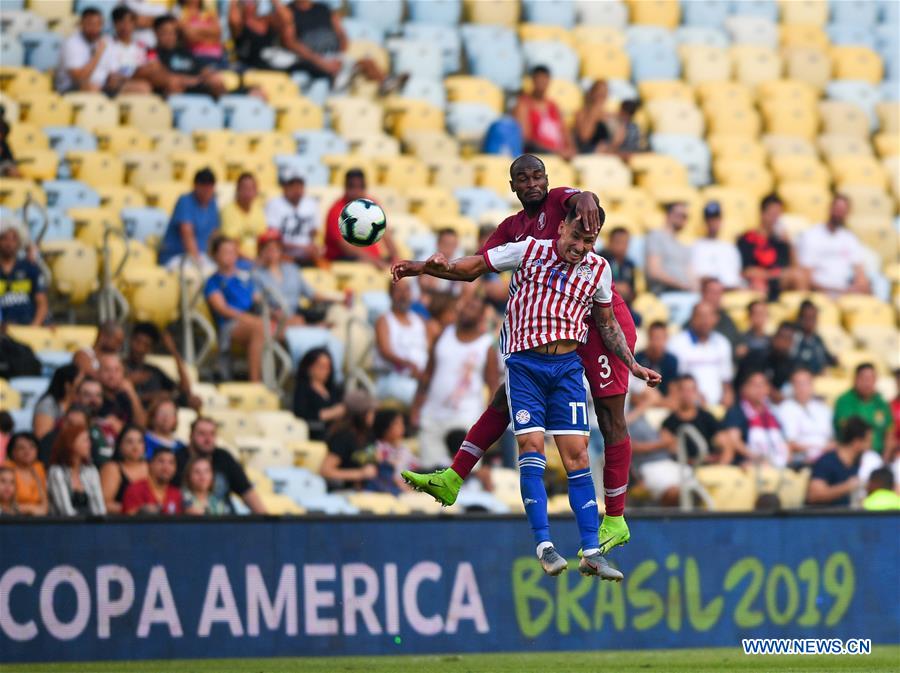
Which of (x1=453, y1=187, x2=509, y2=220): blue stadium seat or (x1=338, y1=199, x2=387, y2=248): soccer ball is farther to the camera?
(x1=453, y1=187, x2=509, y2=220): blue stadium seat

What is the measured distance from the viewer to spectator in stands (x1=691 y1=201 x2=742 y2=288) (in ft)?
59.9

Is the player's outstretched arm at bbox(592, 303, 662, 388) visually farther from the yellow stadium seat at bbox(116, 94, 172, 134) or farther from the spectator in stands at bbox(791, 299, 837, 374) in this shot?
the yellow stadium seat at bbox(116, 94, 172, 134)

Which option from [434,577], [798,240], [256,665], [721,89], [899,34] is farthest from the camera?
[899,34]

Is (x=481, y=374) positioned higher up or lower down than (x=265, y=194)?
lower down

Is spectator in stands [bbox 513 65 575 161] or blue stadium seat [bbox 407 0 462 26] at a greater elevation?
blue stadium seat [bbox 407 0 462 26]

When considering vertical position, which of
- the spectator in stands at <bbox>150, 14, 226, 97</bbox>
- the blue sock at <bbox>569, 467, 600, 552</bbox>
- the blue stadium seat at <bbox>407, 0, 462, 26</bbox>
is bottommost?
the blue sock at <bbox>569, 467, 600, 552</bbox>

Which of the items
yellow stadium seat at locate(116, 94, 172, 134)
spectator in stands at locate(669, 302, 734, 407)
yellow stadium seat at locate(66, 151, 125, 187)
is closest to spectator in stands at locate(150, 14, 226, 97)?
yellow stadium seat at locate(116, 94, 172, 134)

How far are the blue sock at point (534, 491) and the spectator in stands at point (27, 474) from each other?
158 inches

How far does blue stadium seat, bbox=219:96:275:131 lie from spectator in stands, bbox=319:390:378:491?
4037 mm

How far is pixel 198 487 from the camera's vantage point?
1324 centimetres

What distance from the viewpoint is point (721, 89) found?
20.8 m

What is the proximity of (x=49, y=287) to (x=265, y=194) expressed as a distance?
7.42 feet

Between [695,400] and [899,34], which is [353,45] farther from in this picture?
[899,34]

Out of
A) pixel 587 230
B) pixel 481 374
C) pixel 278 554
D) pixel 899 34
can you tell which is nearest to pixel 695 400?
pixel 481 374
